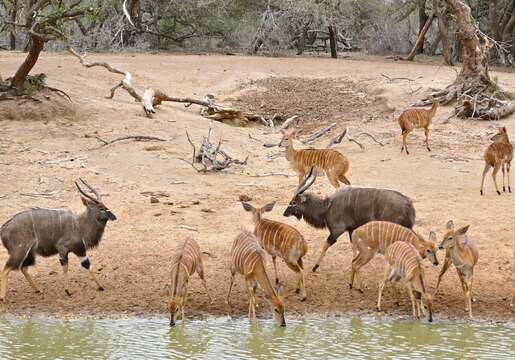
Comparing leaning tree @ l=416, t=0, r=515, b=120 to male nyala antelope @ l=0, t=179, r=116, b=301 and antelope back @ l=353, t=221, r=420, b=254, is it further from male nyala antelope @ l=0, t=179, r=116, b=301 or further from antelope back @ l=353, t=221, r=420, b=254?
male nyala antelope @ l=0, t=179, r=116, b=301

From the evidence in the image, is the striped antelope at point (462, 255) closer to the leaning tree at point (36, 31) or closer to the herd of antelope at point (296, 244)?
the herd of antelope at point (296, 244)

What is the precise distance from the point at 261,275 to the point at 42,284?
2.04 meters

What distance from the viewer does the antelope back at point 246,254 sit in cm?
748

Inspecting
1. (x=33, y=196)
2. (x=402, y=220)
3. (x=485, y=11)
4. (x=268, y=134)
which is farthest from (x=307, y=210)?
(x=485, y=11)

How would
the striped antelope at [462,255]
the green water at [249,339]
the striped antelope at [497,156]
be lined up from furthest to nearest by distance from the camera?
1. the striped antelope at [497,156]
2. the striped antelope at [462,255]
3. the green water at [249,339]

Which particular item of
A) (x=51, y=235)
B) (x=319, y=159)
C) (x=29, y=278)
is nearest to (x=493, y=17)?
(x=319, y=159)

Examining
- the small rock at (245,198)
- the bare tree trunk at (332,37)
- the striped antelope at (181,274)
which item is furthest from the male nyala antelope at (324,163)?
the bare tree trunk at (332,37)

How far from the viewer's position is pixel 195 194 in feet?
33.3

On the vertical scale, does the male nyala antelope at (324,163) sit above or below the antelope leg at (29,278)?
above

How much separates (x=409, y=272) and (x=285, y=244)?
3.69 feet

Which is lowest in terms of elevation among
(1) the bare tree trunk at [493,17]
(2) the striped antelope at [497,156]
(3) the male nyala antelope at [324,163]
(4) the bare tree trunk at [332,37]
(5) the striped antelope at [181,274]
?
(5) the striped antelope at [181,274]

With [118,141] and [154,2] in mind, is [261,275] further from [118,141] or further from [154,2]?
[154,2]

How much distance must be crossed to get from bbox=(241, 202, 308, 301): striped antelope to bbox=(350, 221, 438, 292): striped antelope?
0.44 metres

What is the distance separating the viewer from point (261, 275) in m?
7.41
